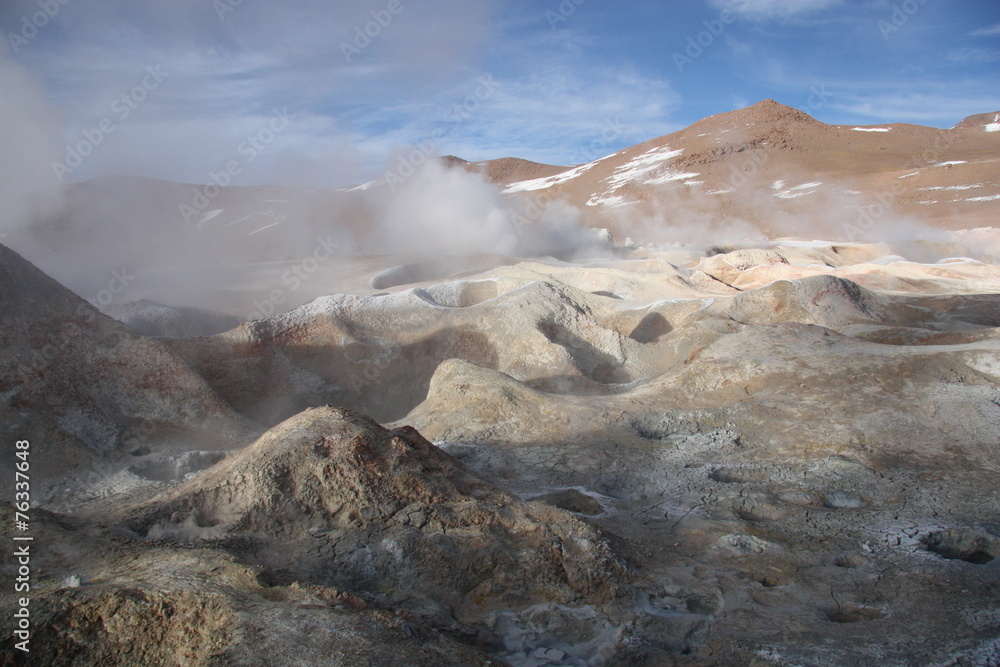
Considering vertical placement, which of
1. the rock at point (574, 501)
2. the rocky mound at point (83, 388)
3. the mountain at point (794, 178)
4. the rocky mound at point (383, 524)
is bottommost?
the rock at point (574, 501)

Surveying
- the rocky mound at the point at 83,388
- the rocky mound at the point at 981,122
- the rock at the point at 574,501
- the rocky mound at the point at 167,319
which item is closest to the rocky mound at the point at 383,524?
the rock at the point at 574,501

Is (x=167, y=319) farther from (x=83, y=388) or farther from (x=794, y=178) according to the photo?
(x=794, y=178)

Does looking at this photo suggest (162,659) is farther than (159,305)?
No

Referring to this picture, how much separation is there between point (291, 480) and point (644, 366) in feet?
21.7

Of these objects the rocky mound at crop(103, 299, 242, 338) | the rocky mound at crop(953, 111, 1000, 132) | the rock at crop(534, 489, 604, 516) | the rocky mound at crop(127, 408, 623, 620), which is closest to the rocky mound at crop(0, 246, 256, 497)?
the rocky mound at crop(127, 408, 623, 620)

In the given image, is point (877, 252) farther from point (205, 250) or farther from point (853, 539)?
point (205, 250)

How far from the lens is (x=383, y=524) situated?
3.45 m

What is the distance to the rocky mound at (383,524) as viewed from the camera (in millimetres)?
3146

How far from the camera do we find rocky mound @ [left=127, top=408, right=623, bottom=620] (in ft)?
10.3

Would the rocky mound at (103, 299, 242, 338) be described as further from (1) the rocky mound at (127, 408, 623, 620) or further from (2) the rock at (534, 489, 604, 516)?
(2) the rock at (534, 489, 604, 516)

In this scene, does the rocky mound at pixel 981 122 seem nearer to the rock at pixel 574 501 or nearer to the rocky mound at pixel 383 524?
the rock at pixel 574 501

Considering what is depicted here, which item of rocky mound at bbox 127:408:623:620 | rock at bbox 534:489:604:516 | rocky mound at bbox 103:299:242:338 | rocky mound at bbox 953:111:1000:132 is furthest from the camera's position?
rocky mound at bbox 953:111:1000:132

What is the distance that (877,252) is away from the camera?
2106cm

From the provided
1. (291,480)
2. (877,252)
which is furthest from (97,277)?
(877,252)
